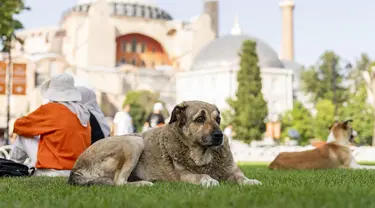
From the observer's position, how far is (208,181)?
6.73 metres

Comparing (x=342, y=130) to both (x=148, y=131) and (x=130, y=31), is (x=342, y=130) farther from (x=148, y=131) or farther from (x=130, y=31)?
(x=130, y=31)

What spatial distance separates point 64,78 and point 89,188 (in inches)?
167

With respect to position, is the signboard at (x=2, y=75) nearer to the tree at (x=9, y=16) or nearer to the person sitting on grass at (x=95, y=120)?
the tree at (x=9, y=16)

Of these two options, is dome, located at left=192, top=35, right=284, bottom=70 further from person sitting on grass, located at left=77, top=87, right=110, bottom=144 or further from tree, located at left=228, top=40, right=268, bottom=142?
person sitting on grass, located at left=77, top=87, right=110, bottom=144

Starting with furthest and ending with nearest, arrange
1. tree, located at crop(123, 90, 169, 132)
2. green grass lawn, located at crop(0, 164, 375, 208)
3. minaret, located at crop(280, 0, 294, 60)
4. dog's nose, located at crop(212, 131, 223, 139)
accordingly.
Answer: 1. minaret, located at crop(280, 0, 294, 60)
2. tree, located at crop(123, 90, 169, 132)
3. dog's nose, located at crop(212, 131, 223, 139)
4. green grass lawn, located at crop(0, 164, 375, 208)

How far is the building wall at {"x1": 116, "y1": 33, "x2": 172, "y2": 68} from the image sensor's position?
120 metres

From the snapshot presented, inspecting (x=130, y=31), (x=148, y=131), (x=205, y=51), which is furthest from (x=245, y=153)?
(x=130, y=31)

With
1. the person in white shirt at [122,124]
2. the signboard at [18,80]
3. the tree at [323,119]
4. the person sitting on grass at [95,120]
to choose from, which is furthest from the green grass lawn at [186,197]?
the tree at [323,119]

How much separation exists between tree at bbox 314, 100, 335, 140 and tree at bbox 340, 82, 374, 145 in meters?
4.22

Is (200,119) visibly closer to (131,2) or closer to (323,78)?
(323,78)

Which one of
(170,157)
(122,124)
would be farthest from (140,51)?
(170,157)

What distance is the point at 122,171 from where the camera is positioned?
7.13 m

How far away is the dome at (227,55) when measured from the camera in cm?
8150

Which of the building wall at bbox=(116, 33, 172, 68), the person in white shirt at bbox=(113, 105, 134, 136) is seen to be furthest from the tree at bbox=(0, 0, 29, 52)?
the building wall at bbox=(116, 33, 172, 68)
